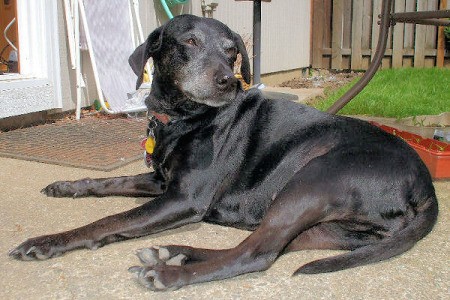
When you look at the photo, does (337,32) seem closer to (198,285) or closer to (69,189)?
(69,189)

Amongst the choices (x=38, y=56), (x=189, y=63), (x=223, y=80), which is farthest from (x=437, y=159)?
(x=38, y=56)

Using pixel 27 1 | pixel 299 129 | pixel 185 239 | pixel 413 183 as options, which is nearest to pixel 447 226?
pixel 413 183

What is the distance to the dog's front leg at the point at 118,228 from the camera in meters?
2.41

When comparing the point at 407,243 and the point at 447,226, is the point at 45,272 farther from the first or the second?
the point at 447,226

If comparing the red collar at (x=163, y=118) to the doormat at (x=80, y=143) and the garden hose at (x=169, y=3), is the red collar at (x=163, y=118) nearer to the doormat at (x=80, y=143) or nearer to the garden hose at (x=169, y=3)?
the doormat at (x=80, y=143)

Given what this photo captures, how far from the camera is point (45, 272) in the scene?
228 cm

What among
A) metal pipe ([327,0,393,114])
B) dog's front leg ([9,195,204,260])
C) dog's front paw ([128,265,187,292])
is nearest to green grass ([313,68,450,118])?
metal pipe ([327,0,393,114])

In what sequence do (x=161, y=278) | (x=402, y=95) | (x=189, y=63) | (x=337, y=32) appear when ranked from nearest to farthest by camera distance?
(x=161, y=278) → (x=189, y=63) → (x=402, y=95) → (x=337, y=32)

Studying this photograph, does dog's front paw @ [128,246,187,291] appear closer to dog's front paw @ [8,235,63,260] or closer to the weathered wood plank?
dog's front paw @ [8,235,63,260]

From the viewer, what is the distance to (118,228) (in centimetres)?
257

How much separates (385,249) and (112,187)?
169 centimetres

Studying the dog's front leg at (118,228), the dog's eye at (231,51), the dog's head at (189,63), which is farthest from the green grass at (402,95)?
the dog's front leg at (118,228)

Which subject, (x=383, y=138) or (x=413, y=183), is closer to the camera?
(x=413, y=183)

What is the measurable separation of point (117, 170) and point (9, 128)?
1.74 m
